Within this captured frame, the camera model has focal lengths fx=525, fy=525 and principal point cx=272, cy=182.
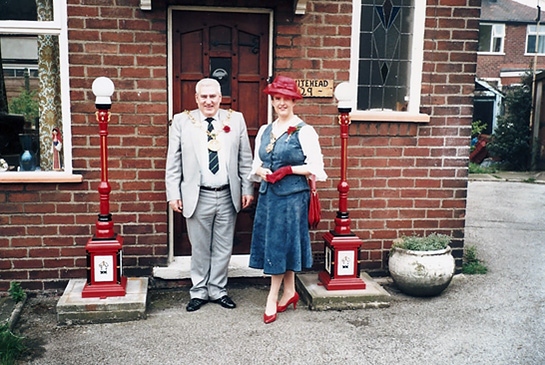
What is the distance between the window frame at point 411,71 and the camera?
4992 mm

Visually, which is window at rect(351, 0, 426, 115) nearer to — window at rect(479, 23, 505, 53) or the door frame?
the door frame

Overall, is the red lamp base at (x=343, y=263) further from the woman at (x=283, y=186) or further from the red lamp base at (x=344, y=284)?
the woman at (x=283, y=186)

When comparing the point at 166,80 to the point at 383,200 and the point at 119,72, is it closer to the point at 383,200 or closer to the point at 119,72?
the point at 119,72

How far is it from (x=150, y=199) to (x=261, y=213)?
1.21 m

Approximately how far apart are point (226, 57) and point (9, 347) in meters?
2.98

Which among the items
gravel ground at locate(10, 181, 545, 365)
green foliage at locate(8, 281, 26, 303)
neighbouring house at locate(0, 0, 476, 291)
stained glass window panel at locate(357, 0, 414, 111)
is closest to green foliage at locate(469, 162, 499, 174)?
gravel ground at locate(10, 181, 545, 365)

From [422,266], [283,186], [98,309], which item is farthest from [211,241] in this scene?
[422,266]

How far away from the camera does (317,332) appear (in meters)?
4.00

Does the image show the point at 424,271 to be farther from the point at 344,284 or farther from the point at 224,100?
the point at 224,100

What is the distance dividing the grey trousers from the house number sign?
1.27 m

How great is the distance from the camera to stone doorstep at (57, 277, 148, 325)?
13.4ft

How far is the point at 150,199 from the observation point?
→ 4.83 meters

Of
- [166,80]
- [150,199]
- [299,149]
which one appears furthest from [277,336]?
[166,80]

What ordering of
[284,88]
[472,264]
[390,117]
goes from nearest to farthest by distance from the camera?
[284,88]
[390,117]
[472,264]
